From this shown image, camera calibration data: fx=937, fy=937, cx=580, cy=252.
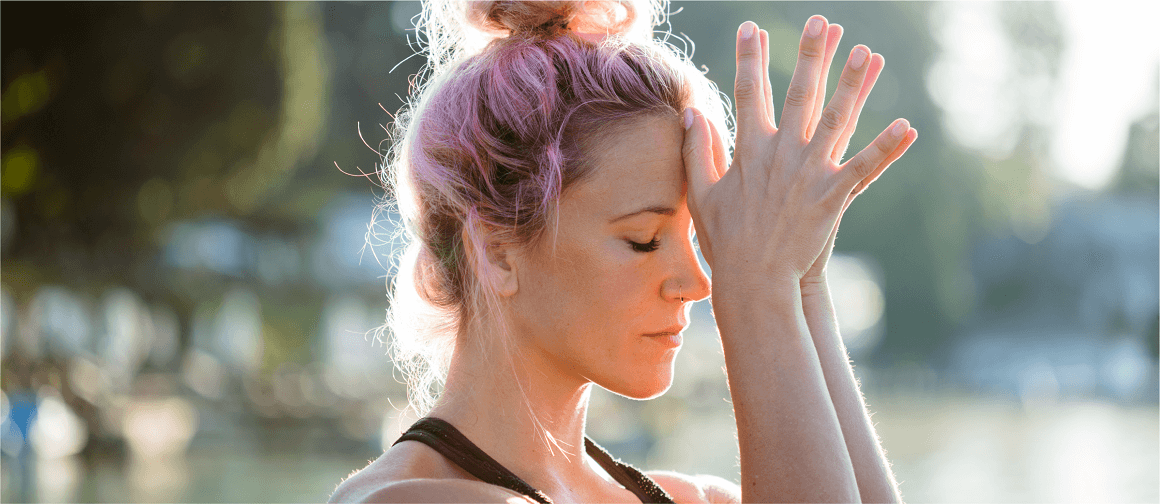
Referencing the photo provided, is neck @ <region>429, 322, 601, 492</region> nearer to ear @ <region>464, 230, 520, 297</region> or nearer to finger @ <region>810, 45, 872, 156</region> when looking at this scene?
ear @ <region>464, 230, 520, 297</region>

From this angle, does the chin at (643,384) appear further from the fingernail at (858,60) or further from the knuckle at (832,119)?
the fingernail at (858,60)

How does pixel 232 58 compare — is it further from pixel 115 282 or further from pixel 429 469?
pixel 429 469

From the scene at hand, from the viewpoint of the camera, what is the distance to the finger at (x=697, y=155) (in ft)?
6.14

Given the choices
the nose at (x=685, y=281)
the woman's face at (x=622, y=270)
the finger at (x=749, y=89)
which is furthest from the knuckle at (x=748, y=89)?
the nose at (x=685, y=281)

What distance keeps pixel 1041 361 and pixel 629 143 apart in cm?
3904

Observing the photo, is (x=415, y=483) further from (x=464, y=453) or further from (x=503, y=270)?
(x=503, y=270)

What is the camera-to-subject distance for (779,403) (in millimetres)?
1657

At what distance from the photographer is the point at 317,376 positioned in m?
22.4

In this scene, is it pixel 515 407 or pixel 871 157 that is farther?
pixel 515 407

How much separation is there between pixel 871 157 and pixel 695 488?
1.12 m

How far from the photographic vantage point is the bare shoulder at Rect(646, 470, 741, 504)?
243cm

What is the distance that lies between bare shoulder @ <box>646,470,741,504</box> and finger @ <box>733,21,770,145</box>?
102 cm

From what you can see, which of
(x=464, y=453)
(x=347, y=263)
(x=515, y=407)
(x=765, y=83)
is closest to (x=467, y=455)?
(x=464, y=453)

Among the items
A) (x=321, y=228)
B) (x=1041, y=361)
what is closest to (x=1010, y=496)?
(x=321, y=228)
